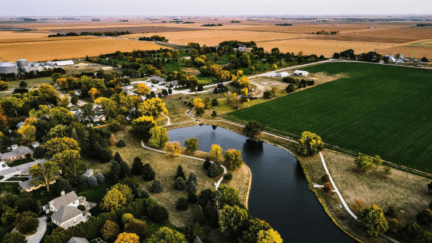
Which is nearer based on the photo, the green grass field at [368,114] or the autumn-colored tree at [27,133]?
the green grass field at [368,114]

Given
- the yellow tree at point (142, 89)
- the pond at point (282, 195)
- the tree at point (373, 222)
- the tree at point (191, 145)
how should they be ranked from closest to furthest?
the tree at point (373, 222) → the pond at point (282, 195) → the tree at point (191, 145) → the yellow tree at point (142, 89)

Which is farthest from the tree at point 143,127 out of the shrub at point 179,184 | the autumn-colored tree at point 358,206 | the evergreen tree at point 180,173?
the autumn-colored tree at point 358,206

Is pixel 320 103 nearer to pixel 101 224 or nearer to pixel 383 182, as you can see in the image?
pixel 383 182

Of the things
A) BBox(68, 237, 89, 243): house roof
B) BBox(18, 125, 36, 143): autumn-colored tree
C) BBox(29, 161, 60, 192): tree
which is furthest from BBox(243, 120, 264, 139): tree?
BBox(18, 125, 36, 143): autumn-colored tree

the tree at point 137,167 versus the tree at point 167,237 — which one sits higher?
the tree at point 167,237

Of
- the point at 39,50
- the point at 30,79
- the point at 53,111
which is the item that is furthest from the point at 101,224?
the point at 39,50

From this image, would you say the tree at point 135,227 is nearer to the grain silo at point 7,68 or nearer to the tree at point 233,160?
the tree at point 233,160

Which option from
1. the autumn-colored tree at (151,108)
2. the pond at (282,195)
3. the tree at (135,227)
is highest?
the autumn-colored tree at (151,108)
